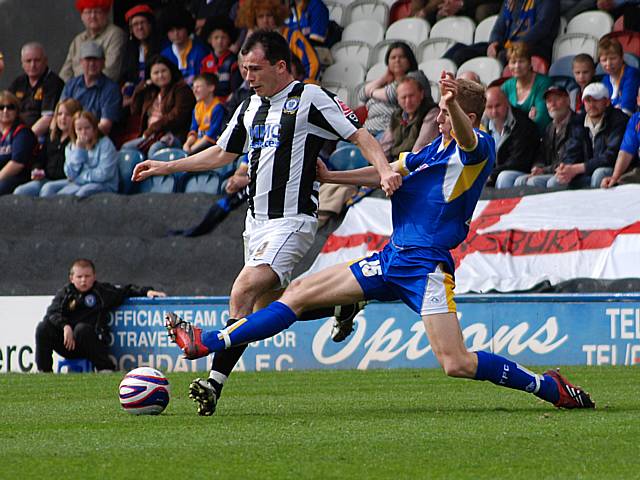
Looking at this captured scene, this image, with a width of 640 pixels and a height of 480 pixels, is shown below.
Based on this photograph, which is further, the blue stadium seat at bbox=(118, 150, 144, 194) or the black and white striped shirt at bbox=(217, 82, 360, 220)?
the blue stadium seat at bbox=(118, 150, 144, 194)

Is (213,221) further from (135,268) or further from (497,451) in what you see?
(497,451)

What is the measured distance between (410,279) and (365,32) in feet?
35.7

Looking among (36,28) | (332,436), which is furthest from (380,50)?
(332,436)

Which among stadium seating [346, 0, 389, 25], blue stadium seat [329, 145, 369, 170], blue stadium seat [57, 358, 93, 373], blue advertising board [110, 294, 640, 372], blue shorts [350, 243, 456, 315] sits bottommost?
blue stadium seat [57, 358, 93, 373]

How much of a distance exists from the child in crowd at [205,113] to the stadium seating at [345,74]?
68.6 inches

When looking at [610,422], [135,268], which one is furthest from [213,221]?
[610,422]

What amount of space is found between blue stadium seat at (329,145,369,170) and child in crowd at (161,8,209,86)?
9.92 feet

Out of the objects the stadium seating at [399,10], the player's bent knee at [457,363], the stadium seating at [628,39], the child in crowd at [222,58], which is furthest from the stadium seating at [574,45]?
the player's bent knee at [457,363]

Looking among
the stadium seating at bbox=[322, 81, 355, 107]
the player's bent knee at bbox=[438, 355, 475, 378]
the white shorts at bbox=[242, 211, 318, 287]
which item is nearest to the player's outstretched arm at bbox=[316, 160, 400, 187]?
the white shorts at bbox=[242, 211, 318, 287]

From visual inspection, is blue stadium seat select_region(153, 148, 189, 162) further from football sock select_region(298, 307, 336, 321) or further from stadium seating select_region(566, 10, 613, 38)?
football sock select_region(298, 307, 336, 321)

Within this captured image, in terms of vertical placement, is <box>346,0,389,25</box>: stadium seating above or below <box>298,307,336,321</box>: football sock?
above

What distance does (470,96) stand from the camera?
279 inches

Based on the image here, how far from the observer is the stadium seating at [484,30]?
1664 centimetres

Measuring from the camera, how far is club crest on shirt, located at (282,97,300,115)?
7.84 meters
